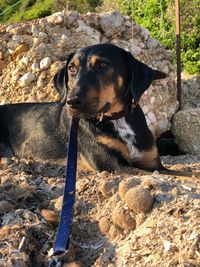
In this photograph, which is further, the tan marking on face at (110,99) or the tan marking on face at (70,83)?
the tan marking on face at (70,83)

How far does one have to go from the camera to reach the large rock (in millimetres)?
6957

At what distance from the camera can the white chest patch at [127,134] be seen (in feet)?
16.0

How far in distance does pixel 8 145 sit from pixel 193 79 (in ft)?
11.3

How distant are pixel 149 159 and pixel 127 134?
392 mm

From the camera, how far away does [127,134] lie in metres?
4.88

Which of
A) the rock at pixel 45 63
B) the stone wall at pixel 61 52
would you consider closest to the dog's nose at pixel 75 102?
the stone wall at pixel 61 52

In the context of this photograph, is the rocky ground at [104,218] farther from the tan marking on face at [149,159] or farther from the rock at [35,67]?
the rock at [35,67]

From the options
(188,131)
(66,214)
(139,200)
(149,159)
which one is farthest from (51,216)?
(188,131)

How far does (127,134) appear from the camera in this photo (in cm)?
488

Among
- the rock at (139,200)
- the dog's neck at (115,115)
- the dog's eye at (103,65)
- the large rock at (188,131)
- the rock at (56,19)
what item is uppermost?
the rock at (56,19)

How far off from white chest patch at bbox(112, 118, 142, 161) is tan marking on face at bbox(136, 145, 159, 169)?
0.08 metres

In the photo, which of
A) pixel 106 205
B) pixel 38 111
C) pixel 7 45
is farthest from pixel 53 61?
pixel 106 205

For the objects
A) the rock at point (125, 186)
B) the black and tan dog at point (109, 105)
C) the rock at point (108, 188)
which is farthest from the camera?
the black and tan dog at point (109, 105)

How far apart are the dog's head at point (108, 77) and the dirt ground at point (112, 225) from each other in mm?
980
